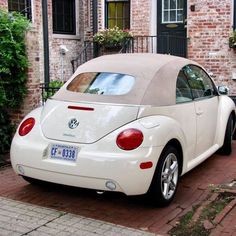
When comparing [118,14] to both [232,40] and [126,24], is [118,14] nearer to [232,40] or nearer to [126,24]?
[126,24]

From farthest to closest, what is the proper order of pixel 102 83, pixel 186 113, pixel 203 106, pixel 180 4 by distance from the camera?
pixel 180 4 → pixel 203 106 → pixel 186 113 → pixel 102 83

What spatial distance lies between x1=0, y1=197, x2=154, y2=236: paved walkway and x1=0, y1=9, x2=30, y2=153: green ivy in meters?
2.31

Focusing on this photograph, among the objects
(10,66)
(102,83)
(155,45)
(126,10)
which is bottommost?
(102,83)

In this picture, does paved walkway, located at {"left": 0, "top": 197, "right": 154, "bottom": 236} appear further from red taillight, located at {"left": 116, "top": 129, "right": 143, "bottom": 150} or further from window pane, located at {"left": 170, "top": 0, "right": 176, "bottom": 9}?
window pane, located at {"left": 170, "top": 0, "right": 176, "bottom": 9}

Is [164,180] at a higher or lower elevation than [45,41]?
lower

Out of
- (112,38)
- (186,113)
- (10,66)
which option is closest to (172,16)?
(112,38)

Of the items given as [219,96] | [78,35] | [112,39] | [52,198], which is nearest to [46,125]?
[52,198]

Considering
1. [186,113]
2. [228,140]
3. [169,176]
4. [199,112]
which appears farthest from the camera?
[228,140]

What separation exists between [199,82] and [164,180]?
1985 millimetres

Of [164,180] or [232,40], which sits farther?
[232,40]

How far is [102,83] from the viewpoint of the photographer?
5.38 metres

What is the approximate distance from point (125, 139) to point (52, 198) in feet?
4.18

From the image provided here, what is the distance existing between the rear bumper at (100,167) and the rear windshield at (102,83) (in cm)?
82

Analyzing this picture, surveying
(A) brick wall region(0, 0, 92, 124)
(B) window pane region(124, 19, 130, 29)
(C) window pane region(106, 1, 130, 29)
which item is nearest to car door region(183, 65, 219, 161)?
(A) brick wall region(0, 0, 92, 124)
